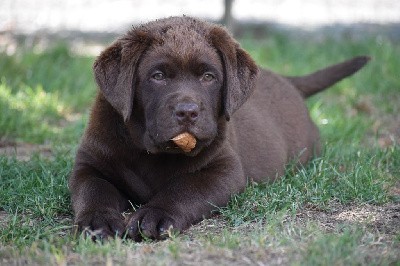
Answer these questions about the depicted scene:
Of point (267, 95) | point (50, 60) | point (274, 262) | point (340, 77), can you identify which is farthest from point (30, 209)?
point (50, 60)

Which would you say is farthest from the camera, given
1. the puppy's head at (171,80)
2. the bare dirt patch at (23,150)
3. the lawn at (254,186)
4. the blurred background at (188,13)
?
the blurred background at (188,13)

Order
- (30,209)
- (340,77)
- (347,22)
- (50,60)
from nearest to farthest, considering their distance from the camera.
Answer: (30,209) → (340,77) → (50,60) → (347,22)

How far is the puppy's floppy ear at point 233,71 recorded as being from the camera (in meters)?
4.30

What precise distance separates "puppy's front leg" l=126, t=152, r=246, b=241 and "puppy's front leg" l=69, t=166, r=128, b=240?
0.10 metres

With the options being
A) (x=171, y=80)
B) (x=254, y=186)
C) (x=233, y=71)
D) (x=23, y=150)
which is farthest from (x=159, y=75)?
(x=23, y=150)

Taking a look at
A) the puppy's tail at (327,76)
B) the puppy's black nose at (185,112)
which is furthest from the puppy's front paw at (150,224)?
the puppy's tail at (327,76)

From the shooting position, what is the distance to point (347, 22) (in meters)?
10.7

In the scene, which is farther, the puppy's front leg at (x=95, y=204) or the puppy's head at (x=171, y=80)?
the puppy's head at (x=171, y=80)

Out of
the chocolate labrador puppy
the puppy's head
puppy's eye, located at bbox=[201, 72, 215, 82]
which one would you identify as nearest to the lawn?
the chocolate labrador puppy

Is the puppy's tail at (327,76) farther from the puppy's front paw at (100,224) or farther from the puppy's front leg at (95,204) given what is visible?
the puppy's front paw at (100,224)

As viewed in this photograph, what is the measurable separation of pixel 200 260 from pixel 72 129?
3129 millimetres

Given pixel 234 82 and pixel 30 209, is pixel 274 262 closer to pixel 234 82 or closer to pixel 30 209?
pixel 234 82

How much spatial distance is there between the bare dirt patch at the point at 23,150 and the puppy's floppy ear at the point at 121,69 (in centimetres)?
144

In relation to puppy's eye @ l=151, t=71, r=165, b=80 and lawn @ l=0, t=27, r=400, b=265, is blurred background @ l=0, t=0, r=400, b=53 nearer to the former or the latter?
lawn @ l=0, t=27, r=400, b=265
